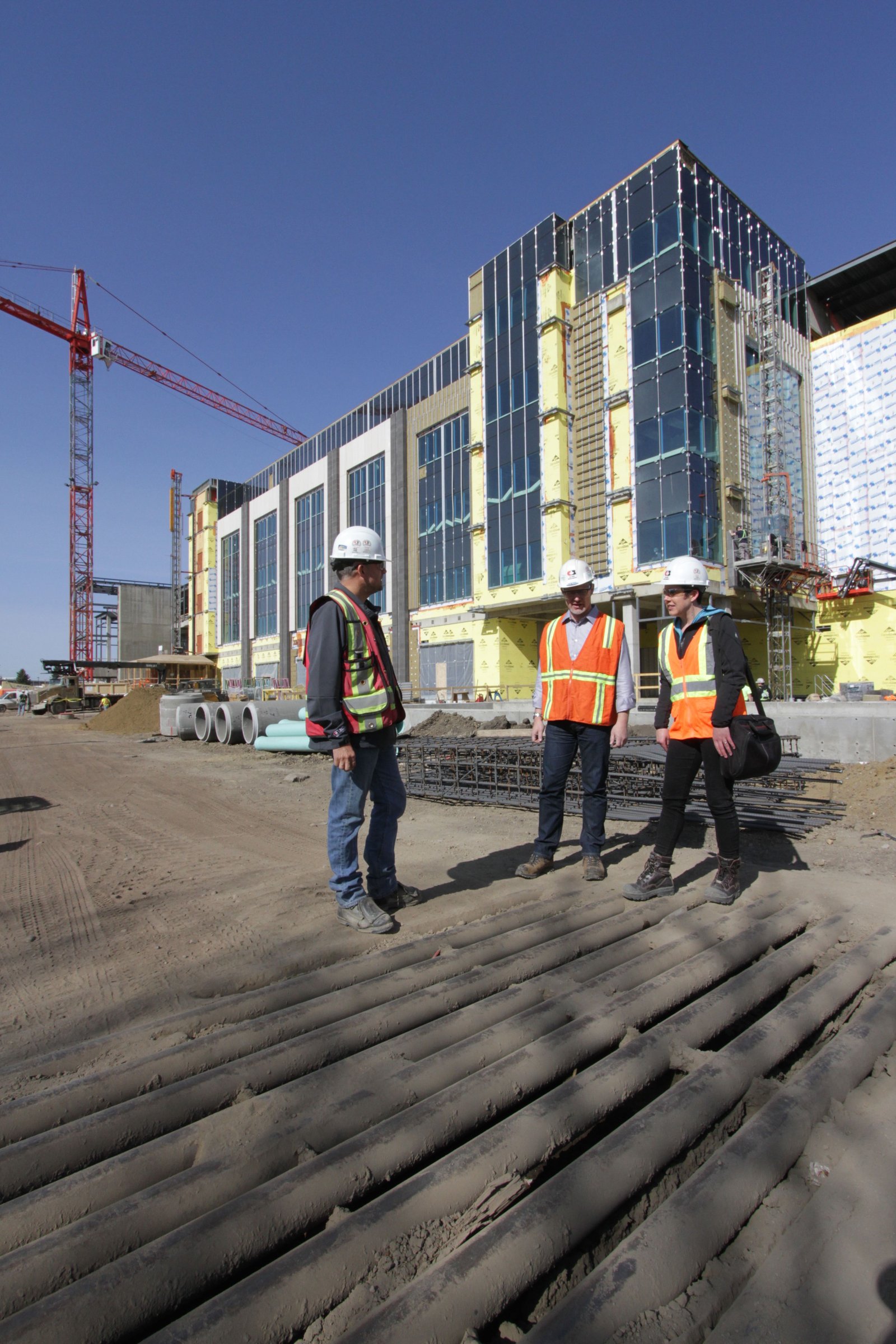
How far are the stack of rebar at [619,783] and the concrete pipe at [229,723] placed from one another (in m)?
9.49

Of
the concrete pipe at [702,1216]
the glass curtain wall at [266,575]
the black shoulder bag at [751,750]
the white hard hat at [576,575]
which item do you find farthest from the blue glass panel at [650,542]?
the glass curtain wall at [266,575]

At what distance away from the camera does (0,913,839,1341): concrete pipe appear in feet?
3.84

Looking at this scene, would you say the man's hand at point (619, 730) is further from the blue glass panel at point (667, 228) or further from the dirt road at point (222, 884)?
the blue glass panel at point (667, 228)

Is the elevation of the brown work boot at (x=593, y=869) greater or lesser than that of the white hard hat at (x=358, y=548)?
lesser

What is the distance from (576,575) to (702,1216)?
341 cm

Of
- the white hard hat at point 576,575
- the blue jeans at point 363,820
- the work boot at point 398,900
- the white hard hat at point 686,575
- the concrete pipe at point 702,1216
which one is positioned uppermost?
the white hard hat at point 576,575

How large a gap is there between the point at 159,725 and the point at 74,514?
4485 cm

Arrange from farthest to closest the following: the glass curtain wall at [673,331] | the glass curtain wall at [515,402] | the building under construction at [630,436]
→ the glass curtain wall at [515,402]
the building under construction at [630,436]
the glass curtain wall at [673,331]

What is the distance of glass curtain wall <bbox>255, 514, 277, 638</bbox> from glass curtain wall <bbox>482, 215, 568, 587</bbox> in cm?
2325

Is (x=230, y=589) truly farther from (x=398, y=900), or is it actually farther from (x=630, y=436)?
(x=398, y=900)

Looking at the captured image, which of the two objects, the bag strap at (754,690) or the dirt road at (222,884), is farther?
the bag strap at (754,690)

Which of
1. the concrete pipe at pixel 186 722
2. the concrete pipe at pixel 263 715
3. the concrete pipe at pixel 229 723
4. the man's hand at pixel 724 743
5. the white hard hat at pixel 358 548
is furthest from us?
the concrete pipe at pixel 186 722

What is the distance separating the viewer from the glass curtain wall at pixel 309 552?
41.3 meters

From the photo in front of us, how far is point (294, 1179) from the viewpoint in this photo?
4.71 feet
